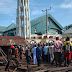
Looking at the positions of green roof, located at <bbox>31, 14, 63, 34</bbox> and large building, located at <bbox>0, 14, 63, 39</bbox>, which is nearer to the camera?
large building, located at <bbox>0, 14, 63, 39</bbox>

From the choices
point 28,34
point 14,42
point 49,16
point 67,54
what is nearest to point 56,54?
point 67,54

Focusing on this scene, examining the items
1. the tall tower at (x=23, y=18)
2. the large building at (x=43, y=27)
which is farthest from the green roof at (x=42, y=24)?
the tall tower at (x=23, y=18)

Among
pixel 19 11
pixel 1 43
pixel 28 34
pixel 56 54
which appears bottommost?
pixel 56 54

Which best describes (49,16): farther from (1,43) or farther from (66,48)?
A: (66,48)

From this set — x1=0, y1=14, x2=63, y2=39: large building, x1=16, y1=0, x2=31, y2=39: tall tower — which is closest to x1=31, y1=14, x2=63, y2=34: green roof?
x1=0, y1=14, x2=63, y2=39: large building

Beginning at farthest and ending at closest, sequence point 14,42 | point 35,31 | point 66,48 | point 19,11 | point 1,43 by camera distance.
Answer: point 35,31
point 19,11
point 14,42
point 1,43
point 66,48

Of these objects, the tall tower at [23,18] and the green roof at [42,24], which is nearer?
the tall tower at [23,18]

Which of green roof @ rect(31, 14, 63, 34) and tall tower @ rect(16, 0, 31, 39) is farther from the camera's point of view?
green roof @ rect(31, 14, 63, 34)

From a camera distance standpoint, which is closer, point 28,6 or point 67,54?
point 67,54

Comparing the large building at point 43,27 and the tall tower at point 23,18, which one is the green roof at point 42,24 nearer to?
the large building at point 43,27

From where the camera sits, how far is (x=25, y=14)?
35.8 meters

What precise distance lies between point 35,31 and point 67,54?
3259 cm

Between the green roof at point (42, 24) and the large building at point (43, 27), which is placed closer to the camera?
the large building at point (43, 27)

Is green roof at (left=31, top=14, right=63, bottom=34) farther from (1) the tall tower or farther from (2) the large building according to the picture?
(1) the tall tower
